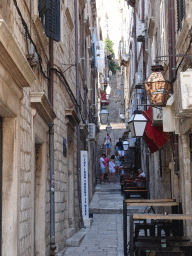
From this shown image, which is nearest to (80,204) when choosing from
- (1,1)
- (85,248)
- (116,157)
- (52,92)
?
(85,248)

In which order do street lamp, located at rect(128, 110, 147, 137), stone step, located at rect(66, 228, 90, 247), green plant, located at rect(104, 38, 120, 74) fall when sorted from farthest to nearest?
green plant, located at rect(104, 38, 120, 74) → street lamp, located at rect(128, 110, 147, 137) → stone step, located at rect(66, 228, 90, 247)

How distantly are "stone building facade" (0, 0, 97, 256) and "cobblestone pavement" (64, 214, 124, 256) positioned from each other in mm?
467

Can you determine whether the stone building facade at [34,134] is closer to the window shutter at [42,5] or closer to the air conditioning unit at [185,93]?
the window shutter at [42,5]

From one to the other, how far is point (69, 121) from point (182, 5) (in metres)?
4.37

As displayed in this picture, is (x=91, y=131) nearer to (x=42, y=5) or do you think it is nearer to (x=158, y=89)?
(x=158, y=89)

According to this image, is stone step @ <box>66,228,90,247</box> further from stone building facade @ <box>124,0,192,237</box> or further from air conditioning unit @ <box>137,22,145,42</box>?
air conditioning unit @ <box>137,22,145,42</box>

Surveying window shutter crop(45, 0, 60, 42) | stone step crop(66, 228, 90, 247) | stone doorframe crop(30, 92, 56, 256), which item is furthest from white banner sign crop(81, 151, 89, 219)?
window shutter crop(45, 0, 60, 42)

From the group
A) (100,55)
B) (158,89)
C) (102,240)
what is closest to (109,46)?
(100,55)

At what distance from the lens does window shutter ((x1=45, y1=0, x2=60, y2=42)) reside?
8219mm

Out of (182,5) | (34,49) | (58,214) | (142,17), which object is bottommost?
(58,214)

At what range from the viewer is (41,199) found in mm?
8055

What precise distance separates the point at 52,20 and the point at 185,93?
133 inches

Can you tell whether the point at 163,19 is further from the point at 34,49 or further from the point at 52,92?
the point at 34,49

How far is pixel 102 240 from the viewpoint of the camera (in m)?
11.3
